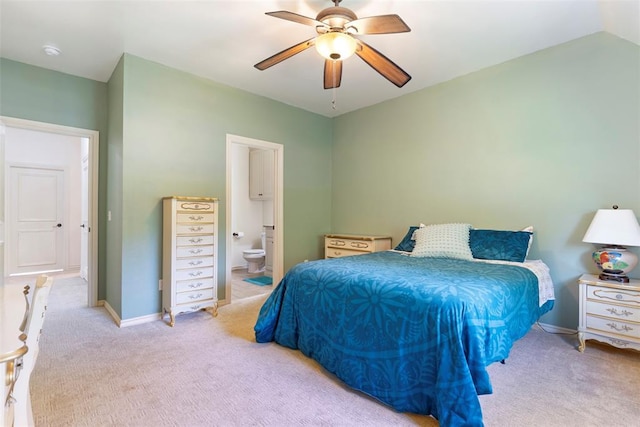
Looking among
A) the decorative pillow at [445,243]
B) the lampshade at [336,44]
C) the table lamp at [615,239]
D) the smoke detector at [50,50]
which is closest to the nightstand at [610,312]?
the table lamp at [615,239]

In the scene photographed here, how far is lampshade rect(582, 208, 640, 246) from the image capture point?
228 cm

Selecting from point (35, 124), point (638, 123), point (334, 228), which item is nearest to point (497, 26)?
point (638, 123)

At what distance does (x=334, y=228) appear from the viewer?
491cm

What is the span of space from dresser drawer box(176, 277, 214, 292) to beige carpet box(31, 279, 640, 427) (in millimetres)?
412

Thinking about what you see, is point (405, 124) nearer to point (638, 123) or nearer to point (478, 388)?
point (638, 123)

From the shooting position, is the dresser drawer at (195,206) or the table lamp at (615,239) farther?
the dresser drawer at (195,206)

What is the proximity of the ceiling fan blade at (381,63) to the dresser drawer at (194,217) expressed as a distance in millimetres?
2065

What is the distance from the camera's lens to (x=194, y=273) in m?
3.09

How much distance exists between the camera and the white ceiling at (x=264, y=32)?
A: 7.60ft

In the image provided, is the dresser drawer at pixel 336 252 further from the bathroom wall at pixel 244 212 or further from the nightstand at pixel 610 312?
the nightstand at pixel 610 312

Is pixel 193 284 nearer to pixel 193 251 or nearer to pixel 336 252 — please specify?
pixel 193 251

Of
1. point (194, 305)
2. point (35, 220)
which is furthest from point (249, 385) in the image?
point (35, 220)

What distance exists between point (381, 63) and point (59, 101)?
3.42 m

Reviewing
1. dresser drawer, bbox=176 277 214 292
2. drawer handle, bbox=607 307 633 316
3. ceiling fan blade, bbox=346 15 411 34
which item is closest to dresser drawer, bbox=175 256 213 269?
dresser drawer, bbox=176 277 214 292
